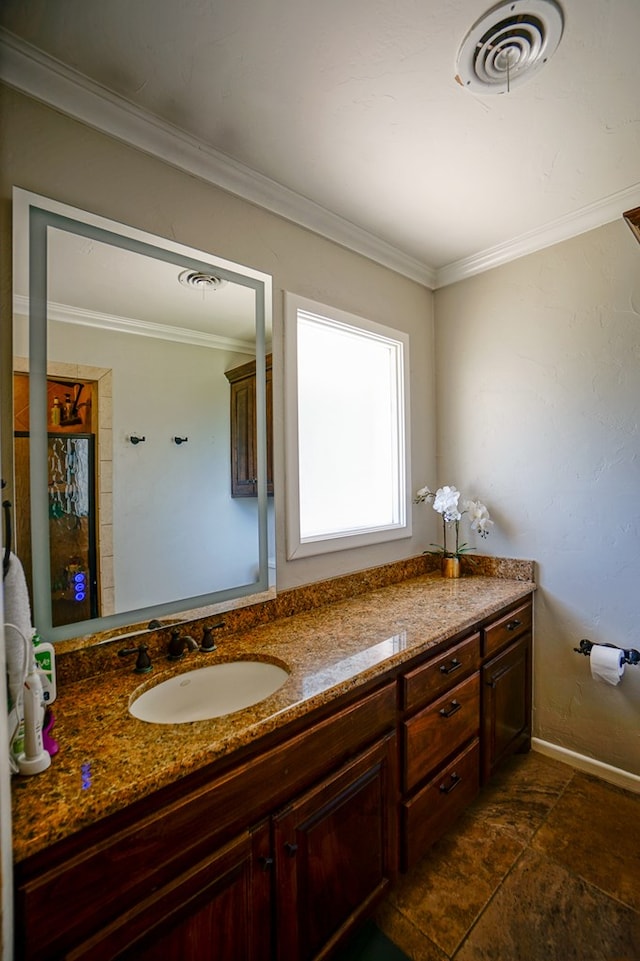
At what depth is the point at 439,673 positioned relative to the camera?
1532 mm

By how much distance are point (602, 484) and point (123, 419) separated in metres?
2.00

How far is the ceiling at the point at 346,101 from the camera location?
1103 millimetres

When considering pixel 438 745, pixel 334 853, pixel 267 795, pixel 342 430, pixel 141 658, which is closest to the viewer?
pixel 267 795

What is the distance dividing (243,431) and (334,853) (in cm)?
131

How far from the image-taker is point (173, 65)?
3.96 ft

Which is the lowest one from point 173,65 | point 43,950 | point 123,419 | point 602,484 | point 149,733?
point 43,950

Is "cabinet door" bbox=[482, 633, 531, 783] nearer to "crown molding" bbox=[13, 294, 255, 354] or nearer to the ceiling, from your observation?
"crown molding" bbox=[13, 294, 255, 354]

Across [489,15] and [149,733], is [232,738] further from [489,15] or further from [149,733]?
[489,15]

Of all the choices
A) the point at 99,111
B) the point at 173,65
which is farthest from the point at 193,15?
the point at 99,111

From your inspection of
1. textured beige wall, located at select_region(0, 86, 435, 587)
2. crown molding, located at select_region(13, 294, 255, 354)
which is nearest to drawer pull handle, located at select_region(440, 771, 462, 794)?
textured beige wall, located at select_region(0, 86, 435, 587)

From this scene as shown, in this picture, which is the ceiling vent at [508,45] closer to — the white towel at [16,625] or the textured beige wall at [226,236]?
the textured beige wall at [226,236]

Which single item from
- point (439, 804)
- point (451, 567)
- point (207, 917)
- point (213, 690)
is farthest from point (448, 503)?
point (207, 917)

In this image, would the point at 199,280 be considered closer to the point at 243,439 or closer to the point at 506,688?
the point at 243,439

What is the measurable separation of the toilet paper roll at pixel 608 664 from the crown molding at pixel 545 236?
6.21ft
